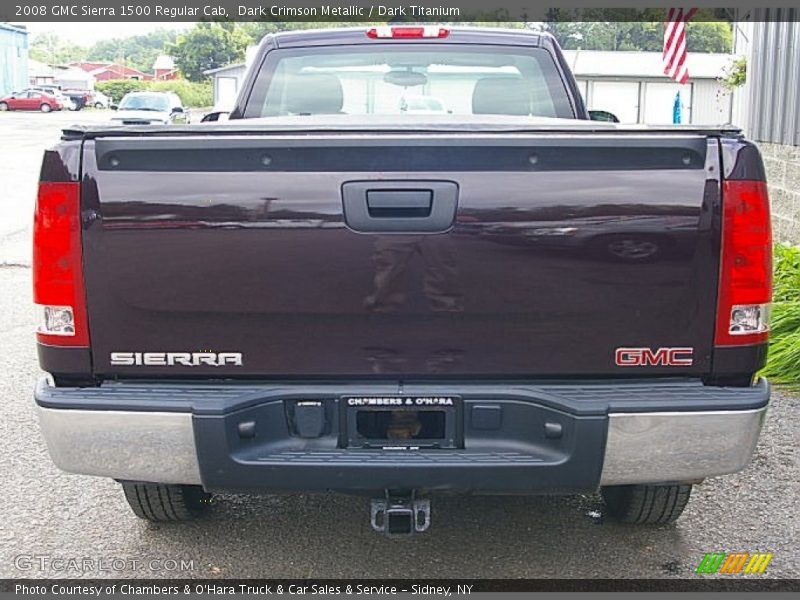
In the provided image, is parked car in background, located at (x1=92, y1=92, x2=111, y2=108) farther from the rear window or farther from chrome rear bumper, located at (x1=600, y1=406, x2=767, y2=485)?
A: chrome rear bumper, located at (x1=600, y1=406, x2=767, y2=485)

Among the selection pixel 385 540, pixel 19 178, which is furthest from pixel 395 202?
pixel 19 178

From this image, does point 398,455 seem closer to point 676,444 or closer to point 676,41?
point 676,444

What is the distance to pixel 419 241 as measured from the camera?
2.87 metres

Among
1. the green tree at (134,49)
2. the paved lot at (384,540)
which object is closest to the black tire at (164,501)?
the paved lot at (384,540)

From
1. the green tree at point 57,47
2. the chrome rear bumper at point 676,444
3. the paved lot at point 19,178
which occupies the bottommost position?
the paved lot at point 19,178

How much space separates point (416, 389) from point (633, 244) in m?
0.78

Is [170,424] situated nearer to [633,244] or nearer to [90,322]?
[90,322]

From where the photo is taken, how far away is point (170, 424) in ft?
9.48

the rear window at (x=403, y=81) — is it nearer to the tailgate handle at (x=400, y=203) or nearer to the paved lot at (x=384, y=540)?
the paved lot at (x=384, y=540)

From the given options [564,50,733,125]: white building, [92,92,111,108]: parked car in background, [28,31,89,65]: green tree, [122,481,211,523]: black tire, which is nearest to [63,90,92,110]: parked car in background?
[92,92,111,108]: parked car in background

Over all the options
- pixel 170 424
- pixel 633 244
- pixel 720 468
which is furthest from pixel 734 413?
pixel 170 424

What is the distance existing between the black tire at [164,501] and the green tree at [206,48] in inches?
3067

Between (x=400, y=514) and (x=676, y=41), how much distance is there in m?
16.2

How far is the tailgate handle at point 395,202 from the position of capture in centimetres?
288
